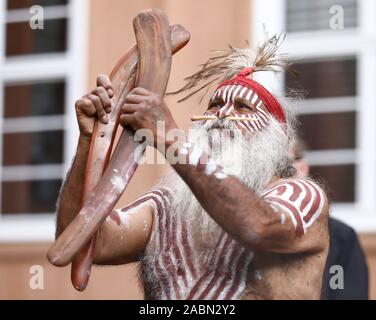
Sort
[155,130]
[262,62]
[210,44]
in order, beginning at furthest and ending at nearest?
[210,44]
[262,62]
[155,130]

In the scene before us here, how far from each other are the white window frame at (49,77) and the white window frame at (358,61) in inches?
45.8

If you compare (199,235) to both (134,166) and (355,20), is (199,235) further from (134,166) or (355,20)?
(355,20)

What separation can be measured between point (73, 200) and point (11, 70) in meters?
4.53

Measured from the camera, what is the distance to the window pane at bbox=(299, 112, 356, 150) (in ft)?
21.8

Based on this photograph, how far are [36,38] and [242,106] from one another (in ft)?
14.3

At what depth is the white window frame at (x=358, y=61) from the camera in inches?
254

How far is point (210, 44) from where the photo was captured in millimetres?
6473

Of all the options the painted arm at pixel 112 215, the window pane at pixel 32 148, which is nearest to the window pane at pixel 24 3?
the window pane at pixel 32 148

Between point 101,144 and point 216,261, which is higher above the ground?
point 101,144

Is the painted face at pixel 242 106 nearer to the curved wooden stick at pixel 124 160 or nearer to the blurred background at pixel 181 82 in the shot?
the curved wooden stick at pixel 124 160

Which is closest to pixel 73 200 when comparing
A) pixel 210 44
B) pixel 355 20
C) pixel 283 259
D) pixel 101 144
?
pixel 101 144

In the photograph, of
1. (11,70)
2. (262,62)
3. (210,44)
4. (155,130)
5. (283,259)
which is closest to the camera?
(155,130)

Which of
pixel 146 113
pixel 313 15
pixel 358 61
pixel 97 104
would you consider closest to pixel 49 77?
pixel 313 15

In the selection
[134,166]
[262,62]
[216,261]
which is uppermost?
[262,62]
